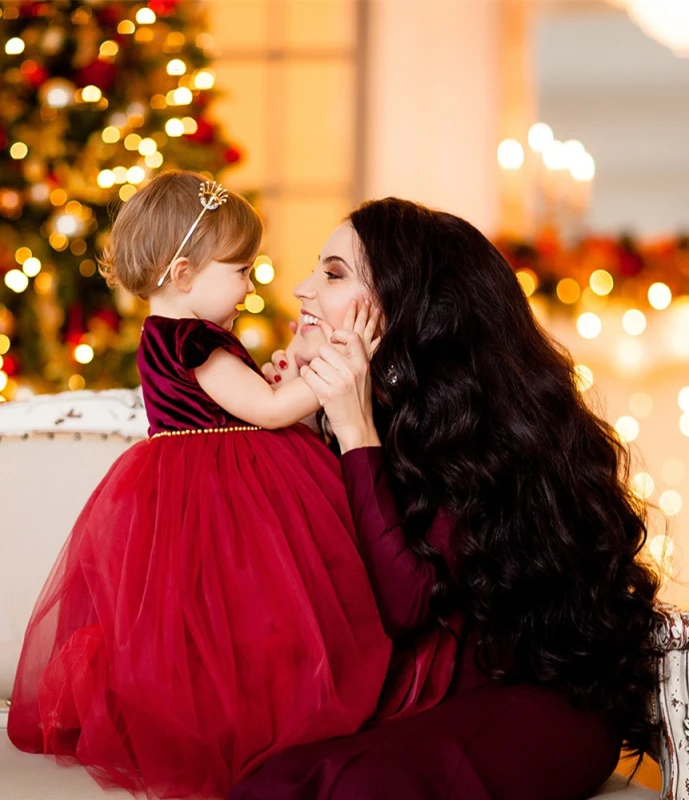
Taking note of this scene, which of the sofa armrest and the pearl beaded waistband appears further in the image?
the pearl beaded waistband

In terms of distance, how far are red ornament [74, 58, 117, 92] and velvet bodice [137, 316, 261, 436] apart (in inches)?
85.9

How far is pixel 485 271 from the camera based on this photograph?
178cm

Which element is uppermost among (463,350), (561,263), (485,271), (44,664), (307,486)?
(485,271)

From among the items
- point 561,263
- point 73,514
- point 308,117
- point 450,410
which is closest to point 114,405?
point 73,514

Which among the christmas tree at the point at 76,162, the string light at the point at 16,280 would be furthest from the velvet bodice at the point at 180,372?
the string light at the point at 16,280

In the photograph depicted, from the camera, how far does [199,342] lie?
167 cm

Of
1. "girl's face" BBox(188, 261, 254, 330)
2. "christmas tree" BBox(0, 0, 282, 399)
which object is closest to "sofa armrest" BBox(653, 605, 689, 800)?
"girl's face" BBox(188, 261, 254, 330)

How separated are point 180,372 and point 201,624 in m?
0.42

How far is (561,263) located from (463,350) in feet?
9.32

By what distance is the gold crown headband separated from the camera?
1715 millimetres

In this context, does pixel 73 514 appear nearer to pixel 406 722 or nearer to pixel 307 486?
pixel 307 486

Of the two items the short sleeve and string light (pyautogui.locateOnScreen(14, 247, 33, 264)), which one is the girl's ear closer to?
the short sleeve

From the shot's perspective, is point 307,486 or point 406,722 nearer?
point 406,722

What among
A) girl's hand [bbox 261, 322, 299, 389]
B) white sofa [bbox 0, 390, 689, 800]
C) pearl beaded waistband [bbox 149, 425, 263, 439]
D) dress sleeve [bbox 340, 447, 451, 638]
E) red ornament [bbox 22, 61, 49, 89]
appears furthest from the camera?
red ornament [bbox 22, 61, 49, 89]
